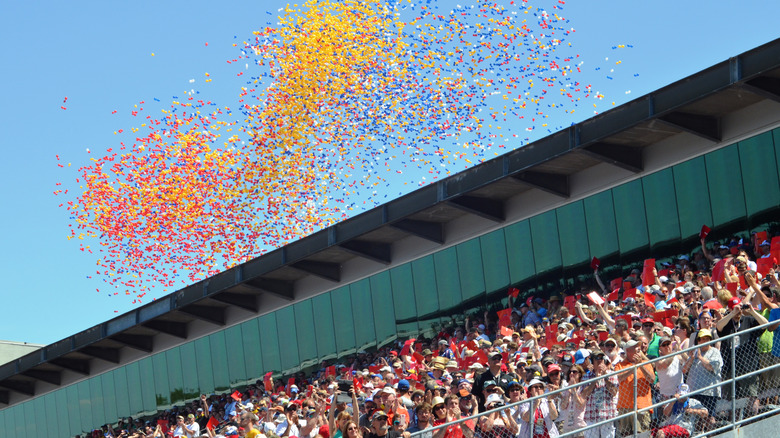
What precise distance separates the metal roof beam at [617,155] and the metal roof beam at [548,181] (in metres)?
1.78

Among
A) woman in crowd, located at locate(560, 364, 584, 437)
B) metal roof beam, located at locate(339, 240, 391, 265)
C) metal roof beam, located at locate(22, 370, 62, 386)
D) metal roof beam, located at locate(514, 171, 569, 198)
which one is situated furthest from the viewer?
metal roof beam, located at locate(22, 370, 62, 386)

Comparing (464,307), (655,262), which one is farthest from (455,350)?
(464,307)

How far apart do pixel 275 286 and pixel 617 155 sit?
12.7 metres

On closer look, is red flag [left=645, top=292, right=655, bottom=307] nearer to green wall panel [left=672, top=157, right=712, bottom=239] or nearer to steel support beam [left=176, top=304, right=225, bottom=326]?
green wall panel [left=672, top=157, right=712, bottom=239]

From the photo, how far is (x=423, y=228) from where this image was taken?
1121 inches

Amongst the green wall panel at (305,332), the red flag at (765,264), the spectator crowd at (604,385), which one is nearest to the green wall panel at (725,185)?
the red flag at (765,264)

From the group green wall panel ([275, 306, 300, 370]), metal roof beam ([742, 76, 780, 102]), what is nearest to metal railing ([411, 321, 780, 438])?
metal roof beam ([742, 76, 780, 102])

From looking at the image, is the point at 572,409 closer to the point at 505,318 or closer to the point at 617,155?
the point at 505,318

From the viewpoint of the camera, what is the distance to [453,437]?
472 inches

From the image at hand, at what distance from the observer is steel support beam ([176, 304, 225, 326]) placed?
35.0 metres

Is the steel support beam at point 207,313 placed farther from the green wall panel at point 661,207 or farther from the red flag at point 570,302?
the green wall panel at point 661,207

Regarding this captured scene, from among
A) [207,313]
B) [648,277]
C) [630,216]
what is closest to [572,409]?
[648,277]

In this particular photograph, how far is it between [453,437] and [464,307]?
16669 millimetres

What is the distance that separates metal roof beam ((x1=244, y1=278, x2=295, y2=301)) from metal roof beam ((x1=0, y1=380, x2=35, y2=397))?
604 inches
